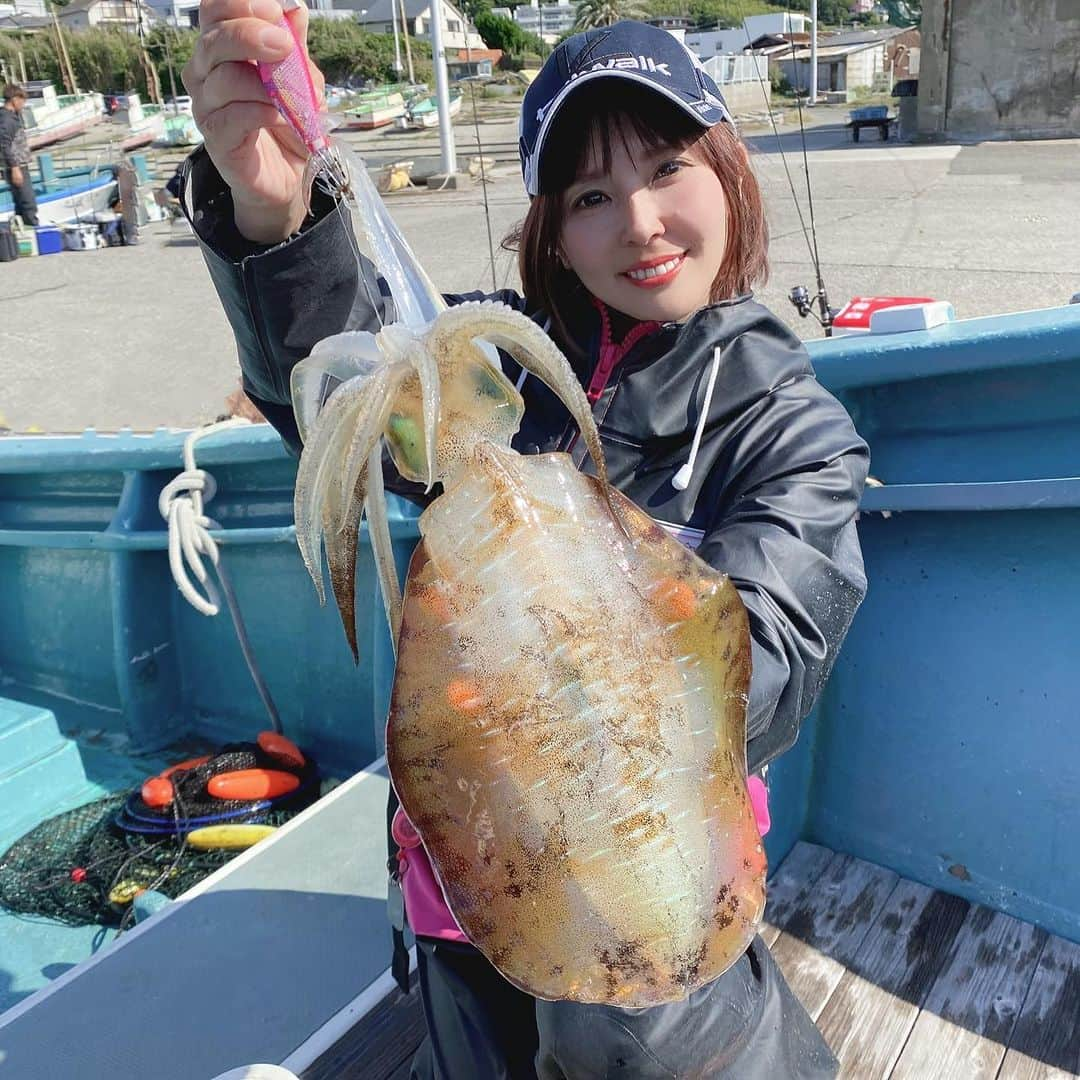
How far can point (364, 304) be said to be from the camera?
1733mm

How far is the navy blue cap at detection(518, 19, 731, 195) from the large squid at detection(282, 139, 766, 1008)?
727 mm

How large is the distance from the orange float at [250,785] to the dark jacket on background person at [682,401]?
2.27 m

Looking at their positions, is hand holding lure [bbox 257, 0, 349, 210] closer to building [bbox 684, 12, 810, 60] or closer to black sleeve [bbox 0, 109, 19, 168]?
building [bbox 684, 12, 810, 60]

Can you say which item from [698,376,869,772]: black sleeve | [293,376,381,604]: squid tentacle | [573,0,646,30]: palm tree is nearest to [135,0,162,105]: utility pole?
[573,0,646,30]: palm tree

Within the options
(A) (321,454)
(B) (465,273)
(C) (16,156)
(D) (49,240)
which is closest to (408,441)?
(A) (321,454)

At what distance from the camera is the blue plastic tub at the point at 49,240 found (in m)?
19.5

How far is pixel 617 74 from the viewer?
1.58 meters

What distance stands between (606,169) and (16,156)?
21022 mm

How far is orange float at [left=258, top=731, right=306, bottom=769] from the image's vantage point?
381cm

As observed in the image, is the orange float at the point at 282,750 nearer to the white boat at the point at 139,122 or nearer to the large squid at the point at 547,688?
the large squid at the point at 547,688

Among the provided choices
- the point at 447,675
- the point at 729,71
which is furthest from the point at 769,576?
the point at 729,71

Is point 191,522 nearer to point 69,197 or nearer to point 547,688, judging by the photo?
point 547,688

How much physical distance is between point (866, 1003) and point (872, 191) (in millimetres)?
18355

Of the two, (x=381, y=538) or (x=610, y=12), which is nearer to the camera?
(x=381, y=538)
